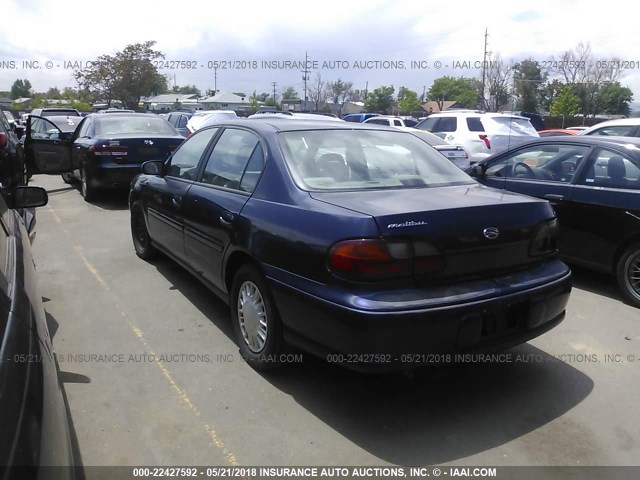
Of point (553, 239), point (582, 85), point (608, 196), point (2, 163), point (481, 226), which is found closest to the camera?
point (481, 226)

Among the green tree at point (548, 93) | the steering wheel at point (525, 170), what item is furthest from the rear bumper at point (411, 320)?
the green tree at point (548, 93)

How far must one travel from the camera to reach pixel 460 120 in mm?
13281

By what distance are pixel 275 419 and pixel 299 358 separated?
22.5 inches

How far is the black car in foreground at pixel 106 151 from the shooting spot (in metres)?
8.81

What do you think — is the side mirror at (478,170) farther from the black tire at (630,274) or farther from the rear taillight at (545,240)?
the rear taillight at (545,240)

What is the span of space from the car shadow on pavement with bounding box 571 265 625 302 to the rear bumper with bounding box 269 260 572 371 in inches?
99.3

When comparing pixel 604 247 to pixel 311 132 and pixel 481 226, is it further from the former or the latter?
pixel 311 132

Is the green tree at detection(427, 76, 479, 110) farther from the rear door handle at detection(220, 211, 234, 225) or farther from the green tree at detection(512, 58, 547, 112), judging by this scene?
the rear door handle at detection(220, 211, 234, 225)

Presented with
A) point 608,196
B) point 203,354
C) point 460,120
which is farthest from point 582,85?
point 203,354

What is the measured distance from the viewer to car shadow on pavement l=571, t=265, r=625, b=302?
206 inches

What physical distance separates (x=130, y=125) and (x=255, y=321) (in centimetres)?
728

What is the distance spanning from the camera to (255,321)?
3496mm

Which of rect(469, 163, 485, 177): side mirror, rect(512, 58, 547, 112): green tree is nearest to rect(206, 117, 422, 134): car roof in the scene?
rect(469, 163, 485, 177): side mirror

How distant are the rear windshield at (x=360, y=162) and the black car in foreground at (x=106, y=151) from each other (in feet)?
19.6
